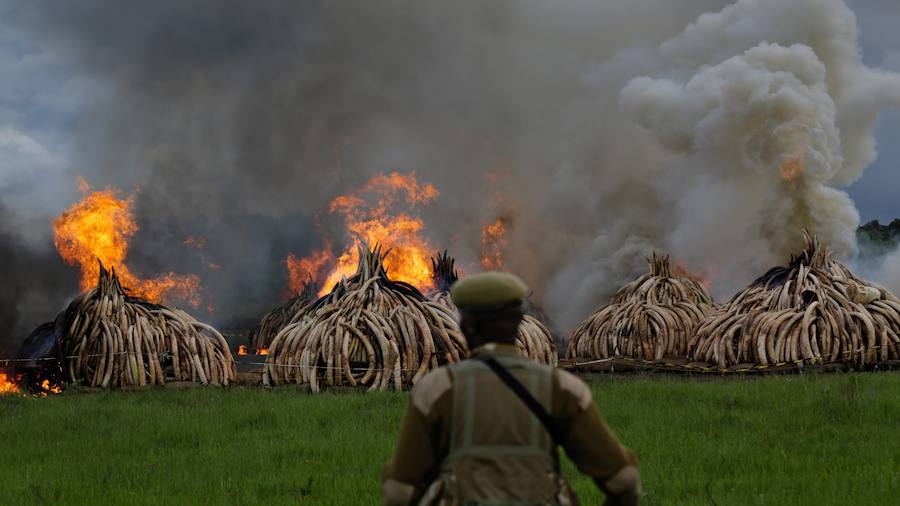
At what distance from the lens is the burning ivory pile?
52.2 ft

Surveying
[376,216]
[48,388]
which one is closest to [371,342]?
[48,388]

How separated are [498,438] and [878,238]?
5861 centimetres

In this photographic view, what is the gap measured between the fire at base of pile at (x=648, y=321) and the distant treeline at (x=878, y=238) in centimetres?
3290

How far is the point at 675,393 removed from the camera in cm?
1299

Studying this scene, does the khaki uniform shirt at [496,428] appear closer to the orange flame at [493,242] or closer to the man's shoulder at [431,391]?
the man's shoulder at [431,391]

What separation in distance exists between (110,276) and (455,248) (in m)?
27.2

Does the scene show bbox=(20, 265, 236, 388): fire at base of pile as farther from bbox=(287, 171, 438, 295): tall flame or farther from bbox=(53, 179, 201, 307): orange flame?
bbox=(287, 171, 438, 295): tall flame

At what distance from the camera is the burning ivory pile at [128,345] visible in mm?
15898

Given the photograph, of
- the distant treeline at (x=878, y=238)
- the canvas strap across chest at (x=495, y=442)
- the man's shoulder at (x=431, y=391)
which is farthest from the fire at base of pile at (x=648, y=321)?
the distant treeline at (x=878, y=238)

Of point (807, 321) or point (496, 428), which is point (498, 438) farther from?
point (807, 321)

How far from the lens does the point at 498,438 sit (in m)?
3.59

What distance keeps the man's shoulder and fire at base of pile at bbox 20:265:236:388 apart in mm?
13360

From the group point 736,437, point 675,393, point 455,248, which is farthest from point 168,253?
point 736,437

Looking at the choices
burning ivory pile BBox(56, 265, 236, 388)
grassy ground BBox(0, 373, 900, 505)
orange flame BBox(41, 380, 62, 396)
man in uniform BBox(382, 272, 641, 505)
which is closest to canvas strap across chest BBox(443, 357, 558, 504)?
man in uniform BBox(382, 272, 641, 505)
